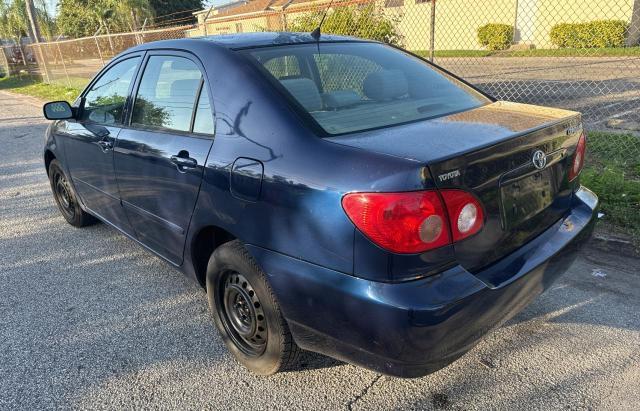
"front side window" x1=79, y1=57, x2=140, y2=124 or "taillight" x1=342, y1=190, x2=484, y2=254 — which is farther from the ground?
"front side window" x1=79, y1=57, x2=140, y2=124

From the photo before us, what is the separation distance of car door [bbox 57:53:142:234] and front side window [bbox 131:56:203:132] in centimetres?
21

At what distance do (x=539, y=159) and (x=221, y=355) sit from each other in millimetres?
1952

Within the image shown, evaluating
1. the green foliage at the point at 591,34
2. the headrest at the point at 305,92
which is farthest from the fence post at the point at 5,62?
the headrest at the point at 305,92

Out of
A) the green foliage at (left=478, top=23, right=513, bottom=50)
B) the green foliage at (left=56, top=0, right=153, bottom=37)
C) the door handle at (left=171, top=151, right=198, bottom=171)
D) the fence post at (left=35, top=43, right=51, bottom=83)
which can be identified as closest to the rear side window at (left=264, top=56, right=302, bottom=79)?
the door handle at (left=171, top=151, right=198, bottom=171)

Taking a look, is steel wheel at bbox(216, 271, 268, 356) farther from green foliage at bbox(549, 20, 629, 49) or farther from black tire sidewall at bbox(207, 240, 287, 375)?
green foliage at bbox(549, 20, 629, 49)

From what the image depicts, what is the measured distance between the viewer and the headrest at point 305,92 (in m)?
2.37

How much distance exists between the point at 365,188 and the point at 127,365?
70.3 inches

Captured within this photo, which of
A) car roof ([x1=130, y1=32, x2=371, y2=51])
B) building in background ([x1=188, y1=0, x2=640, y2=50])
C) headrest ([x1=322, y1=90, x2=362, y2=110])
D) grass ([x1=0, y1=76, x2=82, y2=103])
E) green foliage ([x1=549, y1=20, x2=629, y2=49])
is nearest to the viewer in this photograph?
headrest ([x1=322, y1=90, x2=362, y2=110])

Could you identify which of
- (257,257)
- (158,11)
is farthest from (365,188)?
(158,11)

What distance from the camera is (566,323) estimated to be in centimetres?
285

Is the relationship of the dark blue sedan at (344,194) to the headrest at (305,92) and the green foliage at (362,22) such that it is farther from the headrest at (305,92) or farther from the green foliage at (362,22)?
the green foliage at (362,22)

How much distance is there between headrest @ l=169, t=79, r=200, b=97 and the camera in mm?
2727

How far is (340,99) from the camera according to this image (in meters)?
2.59

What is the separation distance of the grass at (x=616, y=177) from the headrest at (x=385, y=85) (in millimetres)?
2218
